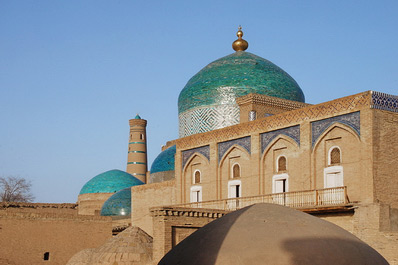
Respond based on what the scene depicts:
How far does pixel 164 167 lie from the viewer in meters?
26.8

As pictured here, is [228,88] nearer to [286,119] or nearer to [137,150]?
[286,119]

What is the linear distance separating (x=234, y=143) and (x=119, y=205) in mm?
9508

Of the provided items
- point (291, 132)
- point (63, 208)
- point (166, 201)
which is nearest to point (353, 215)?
point (291, 132)

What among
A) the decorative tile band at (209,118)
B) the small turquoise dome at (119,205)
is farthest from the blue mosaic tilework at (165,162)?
the small turquoise dome at (119,205)

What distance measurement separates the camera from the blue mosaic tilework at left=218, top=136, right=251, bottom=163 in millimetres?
21156

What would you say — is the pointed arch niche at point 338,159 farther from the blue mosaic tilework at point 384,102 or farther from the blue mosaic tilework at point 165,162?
the blue mosaic tilework at point 165,162

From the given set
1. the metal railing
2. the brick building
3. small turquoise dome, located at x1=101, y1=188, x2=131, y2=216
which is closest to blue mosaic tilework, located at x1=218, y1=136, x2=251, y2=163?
the brick building

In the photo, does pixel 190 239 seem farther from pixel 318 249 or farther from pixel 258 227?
pixel 318 249

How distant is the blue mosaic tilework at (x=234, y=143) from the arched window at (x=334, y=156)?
140 inches

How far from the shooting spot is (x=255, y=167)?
20.6 meters

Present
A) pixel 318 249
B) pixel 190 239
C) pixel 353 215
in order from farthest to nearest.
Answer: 1. pixel 353 215
2. pixel 190 239
3. pixel 318 249

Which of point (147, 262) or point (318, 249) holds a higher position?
point (318, 249)

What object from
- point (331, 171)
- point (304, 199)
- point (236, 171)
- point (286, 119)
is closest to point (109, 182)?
point (236, 171)

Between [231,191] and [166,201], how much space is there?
13.4 feet
